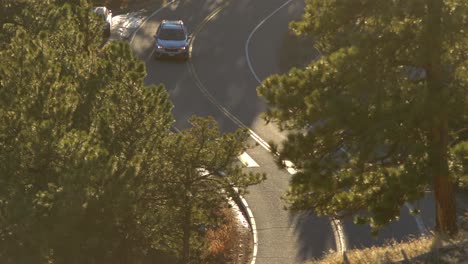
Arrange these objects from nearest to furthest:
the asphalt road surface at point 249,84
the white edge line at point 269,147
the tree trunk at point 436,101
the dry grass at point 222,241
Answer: the tree trunk at point 436,101 < the white edge line at point 269,147 < the dry grass at point 222,241 < the asphalt road surface at point 249,84

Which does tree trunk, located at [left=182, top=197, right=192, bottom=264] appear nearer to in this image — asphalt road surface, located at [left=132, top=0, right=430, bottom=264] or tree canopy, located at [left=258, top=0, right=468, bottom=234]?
asphalt road surface, located at [left=132, top=0, right=430, bottom=264]

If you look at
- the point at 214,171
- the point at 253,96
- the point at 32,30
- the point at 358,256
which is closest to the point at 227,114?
the point at 253,96

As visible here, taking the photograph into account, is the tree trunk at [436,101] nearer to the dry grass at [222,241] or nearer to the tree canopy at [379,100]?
the tree canopy at [379,100]

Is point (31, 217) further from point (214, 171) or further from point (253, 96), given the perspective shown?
point (253, 96)

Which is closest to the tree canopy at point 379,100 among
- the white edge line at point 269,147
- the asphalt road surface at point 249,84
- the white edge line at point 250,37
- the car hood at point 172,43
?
the white edge line at point 269,147

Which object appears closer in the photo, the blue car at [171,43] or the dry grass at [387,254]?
the dry grass at [387,254]

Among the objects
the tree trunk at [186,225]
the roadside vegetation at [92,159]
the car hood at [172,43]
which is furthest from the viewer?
the car hood at [172,43]

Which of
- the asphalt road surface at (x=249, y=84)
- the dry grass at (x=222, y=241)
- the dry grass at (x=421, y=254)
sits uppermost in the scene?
the asphalt road surface at (x=249, y=84)
